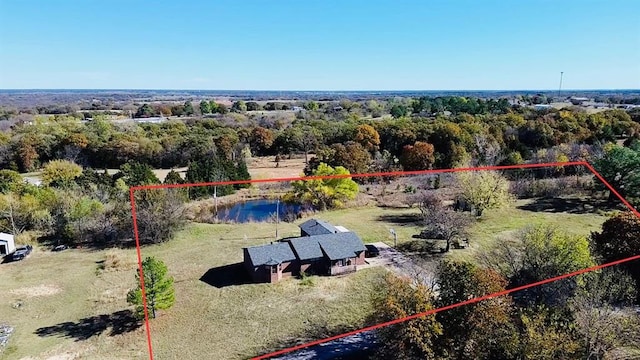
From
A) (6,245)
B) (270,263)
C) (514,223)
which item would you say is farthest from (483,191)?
(6,245)

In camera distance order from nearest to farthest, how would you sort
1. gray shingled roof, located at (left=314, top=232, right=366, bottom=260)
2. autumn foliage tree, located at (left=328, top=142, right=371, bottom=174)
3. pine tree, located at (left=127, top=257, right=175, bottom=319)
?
pine tree, located at (left=127, top=257, right=175, bottom=319) < gray shingled roof, located at (left=314, top=232, right=366, bottom=260) < autumn foliage tree, located at (left=328, top=142, right=371, bottom=174)

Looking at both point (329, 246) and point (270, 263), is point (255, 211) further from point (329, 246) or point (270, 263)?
point (270, 263)

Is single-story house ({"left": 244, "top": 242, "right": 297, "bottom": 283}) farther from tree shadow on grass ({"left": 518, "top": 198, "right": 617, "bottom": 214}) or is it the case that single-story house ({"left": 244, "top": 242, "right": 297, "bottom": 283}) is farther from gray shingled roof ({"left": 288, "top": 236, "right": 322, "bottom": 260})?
tree shadow on grass ({"left": 518, "top": 198, "right": 617, "bottom": 214})

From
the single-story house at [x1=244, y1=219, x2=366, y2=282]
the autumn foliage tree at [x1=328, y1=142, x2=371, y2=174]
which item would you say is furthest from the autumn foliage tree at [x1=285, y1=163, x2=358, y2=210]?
the single-story house at [x1=244, y1=219, x2=366, y2=282]

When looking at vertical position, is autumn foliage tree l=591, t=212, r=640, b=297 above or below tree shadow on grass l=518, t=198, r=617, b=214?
above

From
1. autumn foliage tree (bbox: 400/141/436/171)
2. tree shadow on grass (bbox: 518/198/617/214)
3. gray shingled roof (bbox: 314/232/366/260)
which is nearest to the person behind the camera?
gray shingled roof (bbox: 314/232/366/260)

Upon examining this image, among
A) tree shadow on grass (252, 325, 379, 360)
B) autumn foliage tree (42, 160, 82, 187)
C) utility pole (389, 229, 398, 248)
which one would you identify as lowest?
tree shadow on grass (252, 325, 379, 360)

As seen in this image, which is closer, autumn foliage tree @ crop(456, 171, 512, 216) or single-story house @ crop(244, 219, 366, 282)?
single-story house @ crop(244, 219, 366, 282)
